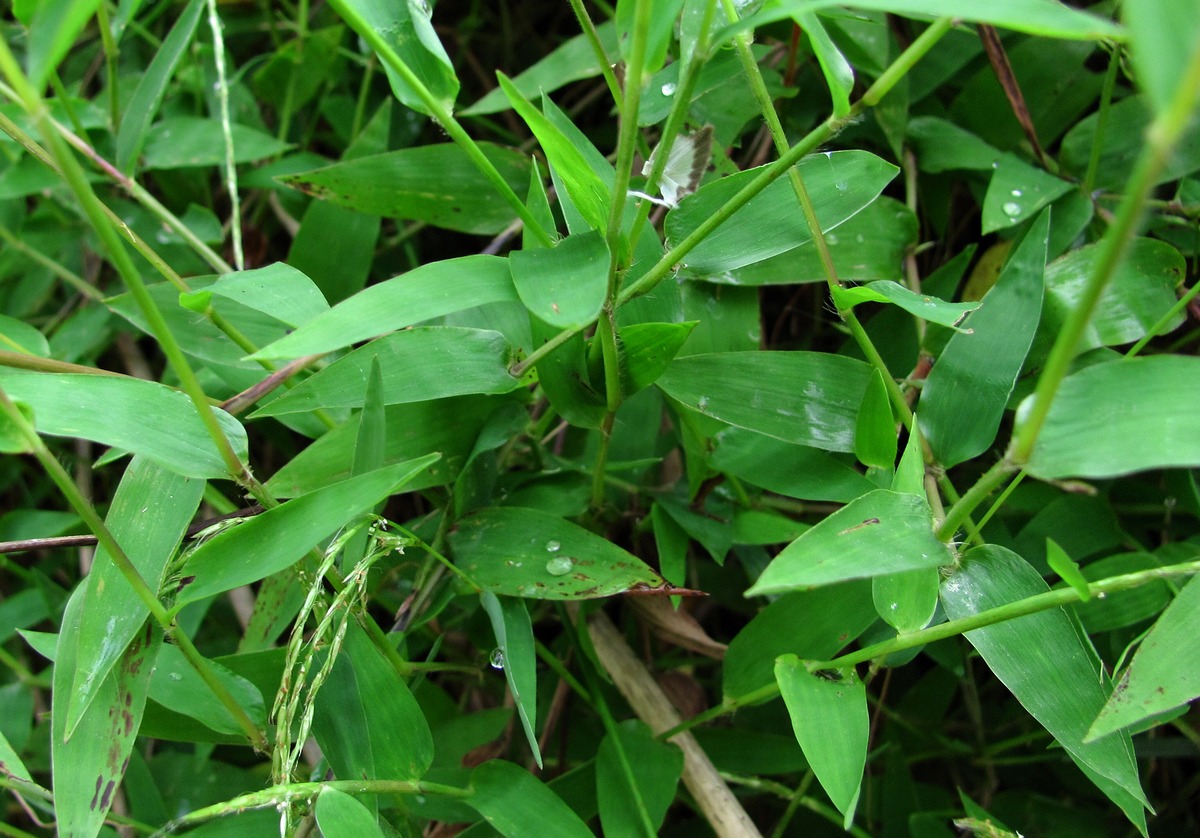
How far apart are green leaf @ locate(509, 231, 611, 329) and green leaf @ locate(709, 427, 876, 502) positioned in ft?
0.63

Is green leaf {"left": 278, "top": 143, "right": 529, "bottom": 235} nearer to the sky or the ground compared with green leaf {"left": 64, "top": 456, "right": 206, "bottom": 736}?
nearer to the sky

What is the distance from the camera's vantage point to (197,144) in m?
0.76

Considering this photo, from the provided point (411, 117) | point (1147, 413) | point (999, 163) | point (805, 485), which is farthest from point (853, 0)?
point (411, 117)

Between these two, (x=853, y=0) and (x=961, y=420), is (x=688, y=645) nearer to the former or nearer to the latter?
(x=961, y=420)

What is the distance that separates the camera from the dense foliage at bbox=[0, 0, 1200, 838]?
37cm

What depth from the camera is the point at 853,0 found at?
11.2 inches

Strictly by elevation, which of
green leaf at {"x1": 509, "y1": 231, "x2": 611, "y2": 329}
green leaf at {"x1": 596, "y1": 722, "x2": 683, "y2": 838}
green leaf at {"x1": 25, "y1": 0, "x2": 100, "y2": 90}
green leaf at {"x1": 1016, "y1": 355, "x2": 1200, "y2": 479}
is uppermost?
green leaf at {"x1": 25, "y1": 0, "x2": 100, "y2": 90}

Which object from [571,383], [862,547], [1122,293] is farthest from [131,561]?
[1122,293]

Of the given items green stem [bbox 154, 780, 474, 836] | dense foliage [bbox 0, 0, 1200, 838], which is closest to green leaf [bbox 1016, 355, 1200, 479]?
dense foliage [bbox 0, 0, 1200, 838]

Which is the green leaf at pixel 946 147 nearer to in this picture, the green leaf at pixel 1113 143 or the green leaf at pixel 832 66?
the green leaf at pixel 1113 143

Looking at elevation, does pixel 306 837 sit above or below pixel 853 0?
below

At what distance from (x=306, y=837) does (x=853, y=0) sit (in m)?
0.46

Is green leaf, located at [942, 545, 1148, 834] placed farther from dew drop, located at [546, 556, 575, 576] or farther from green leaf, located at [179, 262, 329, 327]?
green leaf, located at [179, 262, 329, 327]

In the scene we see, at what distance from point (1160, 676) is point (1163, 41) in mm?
303
